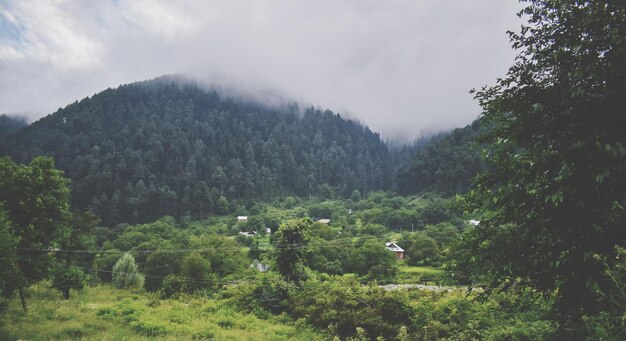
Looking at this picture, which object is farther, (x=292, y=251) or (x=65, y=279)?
(x=292, y=251)

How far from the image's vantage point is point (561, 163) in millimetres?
8211

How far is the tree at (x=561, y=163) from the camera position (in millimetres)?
7688

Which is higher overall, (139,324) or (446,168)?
(446,168)

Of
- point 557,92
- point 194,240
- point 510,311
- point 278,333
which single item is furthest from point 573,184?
point 194,240

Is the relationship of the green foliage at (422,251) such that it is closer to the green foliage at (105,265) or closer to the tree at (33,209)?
the green foliage at (105,265)

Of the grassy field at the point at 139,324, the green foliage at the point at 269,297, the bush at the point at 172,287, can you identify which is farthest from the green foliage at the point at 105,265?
the green foliage at the point at 269,297

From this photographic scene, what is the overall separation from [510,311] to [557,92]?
1421cm

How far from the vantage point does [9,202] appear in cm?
2438

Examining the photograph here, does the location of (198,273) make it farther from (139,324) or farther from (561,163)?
(561,163)

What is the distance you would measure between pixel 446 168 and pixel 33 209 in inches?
5671

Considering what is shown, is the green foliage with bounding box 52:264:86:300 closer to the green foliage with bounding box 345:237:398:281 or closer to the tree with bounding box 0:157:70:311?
the tree with bounding box 0:157:70:311

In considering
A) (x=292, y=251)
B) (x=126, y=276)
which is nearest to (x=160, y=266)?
(x=126, y=276)

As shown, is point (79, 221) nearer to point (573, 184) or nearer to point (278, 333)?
point (278, 333)

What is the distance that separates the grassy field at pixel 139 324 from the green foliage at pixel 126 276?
18.9 meters
